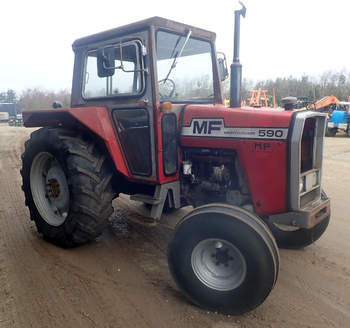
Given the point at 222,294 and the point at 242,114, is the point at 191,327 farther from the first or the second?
the point at 242,114

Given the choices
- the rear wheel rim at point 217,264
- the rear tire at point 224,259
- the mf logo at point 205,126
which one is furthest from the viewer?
the mf logo at point 205,126

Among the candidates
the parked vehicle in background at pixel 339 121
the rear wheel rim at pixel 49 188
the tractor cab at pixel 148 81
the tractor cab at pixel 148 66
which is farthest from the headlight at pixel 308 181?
the parked vehicle in background at pixel 339 121

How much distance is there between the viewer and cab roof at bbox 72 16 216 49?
312 cm

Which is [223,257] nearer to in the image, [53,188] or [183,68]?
[183,68]

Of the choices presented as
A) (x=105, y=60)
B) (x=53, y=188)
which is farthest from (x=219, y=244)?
(x=53, y=188)

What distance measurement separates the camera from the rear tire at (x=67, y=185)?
3.32 meters

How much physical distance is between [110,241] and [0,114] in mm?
40410

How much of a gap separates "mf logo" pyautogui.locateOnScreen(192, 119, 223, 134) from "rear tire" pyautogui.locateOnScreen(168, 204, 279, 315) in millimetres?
782

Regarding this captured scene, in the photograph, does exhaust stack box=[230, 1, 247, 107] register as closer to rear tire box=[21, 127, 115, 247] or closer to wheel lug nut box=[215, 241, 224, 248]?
wheel lug nut box=[215, 241, 224, 248]

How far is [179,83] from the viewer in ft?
12.1

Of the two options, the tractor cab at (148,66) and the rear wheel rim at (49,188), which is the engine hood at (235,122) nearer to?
the tractor cab at (148,66)

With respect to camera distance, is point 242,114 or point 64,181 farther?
point 64,181

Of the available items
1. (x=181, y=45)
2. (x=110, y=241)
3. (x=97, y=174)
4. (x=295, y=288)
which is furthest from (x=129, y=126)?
(x=295, y=288)

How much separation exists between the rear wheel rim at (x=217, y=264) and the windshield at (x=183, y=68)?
156 centimetres
